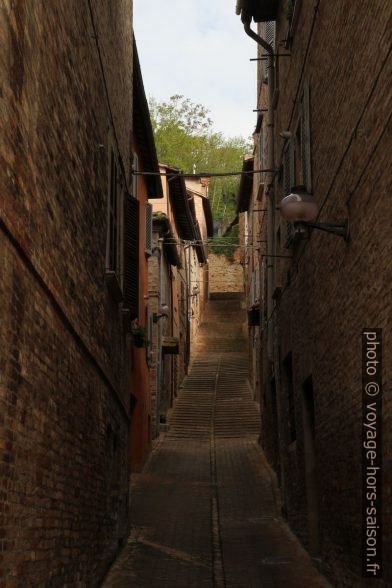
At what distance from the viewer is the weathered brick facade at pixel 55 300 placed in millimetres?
5621

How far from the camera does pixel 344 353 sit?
9.12 metres

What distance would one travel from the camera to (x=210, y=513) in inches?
628

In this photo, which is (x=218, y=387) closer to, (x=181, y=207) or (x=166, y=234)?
(x=181, y=207)

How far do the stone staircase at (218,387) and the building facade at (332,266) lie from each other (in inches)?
426

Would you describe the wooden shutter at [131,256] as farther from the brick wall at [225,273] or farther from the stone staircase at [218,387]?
the brick wall at [225,273]

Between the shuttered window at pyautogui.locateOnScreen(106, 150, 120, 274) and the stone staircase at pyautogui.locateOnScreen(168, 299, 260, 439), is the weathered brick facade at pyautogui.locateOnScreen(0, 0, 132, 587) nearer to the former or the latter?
the shuttered window at pyautogui.locateOnScreen(106, 150, 120, 274)

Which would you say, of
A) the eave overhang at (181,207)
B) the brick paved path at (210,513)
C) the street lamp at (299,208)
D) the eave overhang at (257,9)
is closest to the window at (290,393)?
the brick paved path at (210,513)

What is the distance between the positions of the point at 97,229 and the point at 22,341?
436cm

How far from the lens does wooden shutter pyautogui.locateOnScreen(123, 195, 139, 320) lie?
1351 centimetres

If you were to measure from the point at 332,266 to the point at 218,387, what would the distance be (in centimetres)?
2317

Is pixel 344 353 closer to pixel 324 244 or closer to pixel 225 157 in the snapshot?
pixel 324 244

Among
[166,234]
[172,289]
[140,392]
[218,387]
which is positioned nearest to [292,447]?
[140,392]

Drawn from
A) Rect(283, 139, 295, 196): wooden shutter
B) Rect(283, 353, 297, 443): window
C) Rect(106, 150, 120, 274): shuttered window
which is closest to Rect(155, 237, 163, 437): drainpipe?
Rect(283, 353, 297, 443): window

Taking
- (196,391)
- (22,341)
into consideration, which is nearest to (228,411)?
(196,391)
